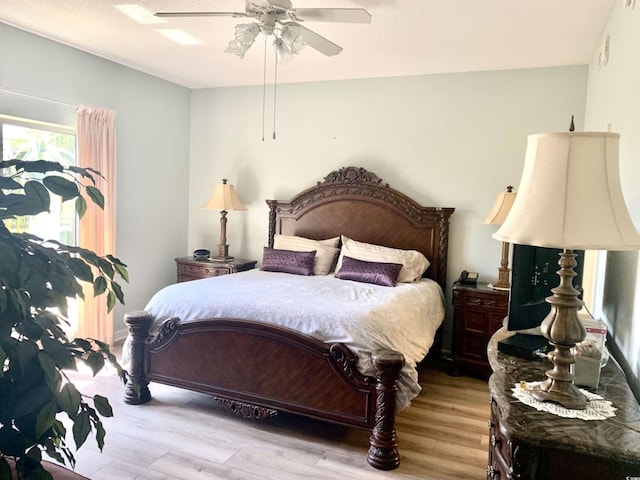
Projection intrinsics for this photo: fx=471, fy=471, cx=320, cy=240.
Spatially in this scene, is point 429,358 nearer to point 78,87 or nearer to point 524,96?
point 524,96

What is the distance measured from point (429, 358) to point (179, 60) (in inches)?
138

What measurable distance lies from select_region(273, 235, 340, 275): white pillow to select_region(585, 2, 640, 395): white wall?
92.1 inches

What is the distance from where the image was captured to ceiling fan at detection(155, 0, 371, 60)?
100 inches

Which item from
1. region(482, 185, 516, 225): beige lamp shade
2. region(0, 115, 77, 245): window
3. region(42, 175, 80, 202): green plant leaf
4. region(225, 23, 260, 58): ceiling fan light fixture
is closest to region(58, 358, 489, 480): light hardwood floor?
region(0, 115, 77, 245): window

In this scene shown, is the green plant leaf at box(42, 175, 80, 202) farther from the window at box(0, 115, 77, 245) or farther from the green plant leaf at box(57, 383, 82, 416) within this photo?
the window at box(0, 115, 77, 245)

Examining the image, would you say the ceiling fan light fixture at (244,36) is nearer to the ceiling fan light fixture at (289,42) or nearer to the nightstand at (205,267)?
the ceiling fan light fixture at (289,42)

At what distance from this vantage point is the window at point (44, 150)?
3525mm

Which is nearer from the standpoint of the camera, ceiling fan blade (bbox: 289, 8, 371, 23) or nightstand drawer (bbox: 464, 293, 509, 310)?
ceiling fan blade (bbox: 289, 8, 371, 23)

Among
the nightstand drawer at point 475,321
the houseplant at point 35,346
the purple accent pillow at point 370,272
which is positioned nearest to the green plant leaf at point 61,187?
the houseplant at point 35,346

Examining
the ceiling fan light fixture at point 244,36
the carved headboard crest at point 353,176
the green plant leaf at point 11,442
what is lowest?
the green plant leaf at point 11,442

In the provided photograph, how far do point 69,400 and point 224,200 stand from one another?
400 cm

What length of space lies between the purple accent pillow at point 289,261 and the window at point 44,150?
5.63 feet

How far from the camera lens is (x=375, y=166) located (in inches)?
184

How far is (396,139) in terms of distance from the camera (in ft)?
15.0
